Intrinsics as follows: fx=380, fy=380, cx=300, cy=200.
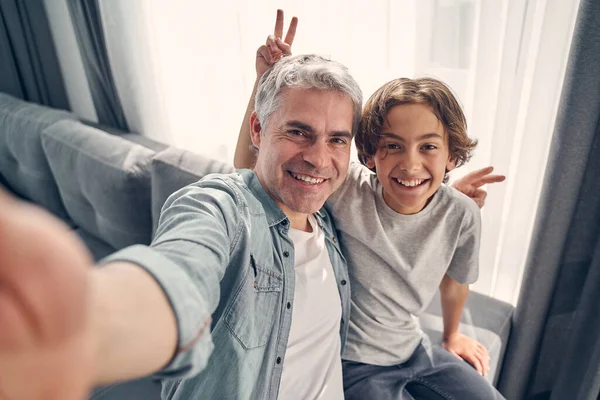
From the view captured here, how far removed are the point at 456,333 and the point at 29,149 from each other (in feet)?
6.63

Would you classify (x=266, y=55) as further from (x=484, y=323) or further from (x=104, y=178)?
(x=484, y=323)

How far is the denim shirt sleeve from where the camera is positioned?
1.14 feet

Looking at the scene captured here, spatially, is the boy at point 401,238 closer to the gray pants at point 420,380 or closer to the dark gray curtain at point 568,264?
the gray pants at point 420,380

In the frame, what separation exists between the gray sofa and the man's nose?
497mm

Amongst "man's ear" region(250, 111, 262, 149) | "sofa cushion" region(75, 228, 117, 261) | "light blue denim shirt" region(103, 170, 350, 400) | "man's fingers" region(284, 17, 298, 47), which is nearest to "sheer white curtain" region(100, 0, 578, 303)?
"man's fingers" region(284, 17, 298, 47)

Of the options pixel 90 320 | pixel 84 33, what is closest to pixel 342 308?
pixel 90 320

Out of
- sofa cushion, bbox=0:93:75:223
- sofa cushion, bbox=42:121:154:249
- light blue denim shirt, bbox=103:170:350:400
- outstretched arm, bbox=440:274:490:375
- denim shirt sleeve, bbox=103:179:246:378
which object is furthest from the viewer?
sofa cushion, bbox=0:93:75:223

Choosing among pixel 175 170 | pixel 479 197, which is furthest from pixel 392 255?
pixel 175 170

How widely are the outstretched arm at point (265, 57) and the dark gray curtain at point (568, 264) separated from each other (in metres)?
0.65

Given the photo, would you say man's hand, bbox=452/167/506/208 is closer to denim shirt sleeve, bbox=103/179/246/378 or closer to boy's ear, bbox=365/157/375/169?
boy's ear, bbox=365/157/375/169

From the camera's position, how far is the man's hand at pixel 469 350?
1055mm

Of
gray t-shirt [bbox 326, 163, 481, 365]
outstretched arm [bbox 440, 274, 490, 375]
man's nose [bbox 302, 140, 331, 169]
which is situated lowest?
outstretched arm [bbox 440, 274, 490, 375]

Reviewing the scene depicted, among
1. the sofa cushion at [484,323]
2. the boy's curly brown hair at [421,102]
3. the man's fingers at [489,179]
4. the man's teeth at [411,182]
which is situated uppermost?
the boy's curly brown hair at [421,102]

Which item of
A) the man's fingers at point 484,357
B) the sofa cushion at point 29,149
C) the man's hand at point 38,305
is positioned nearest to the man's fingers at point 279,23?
the man's hand at point 38,305
